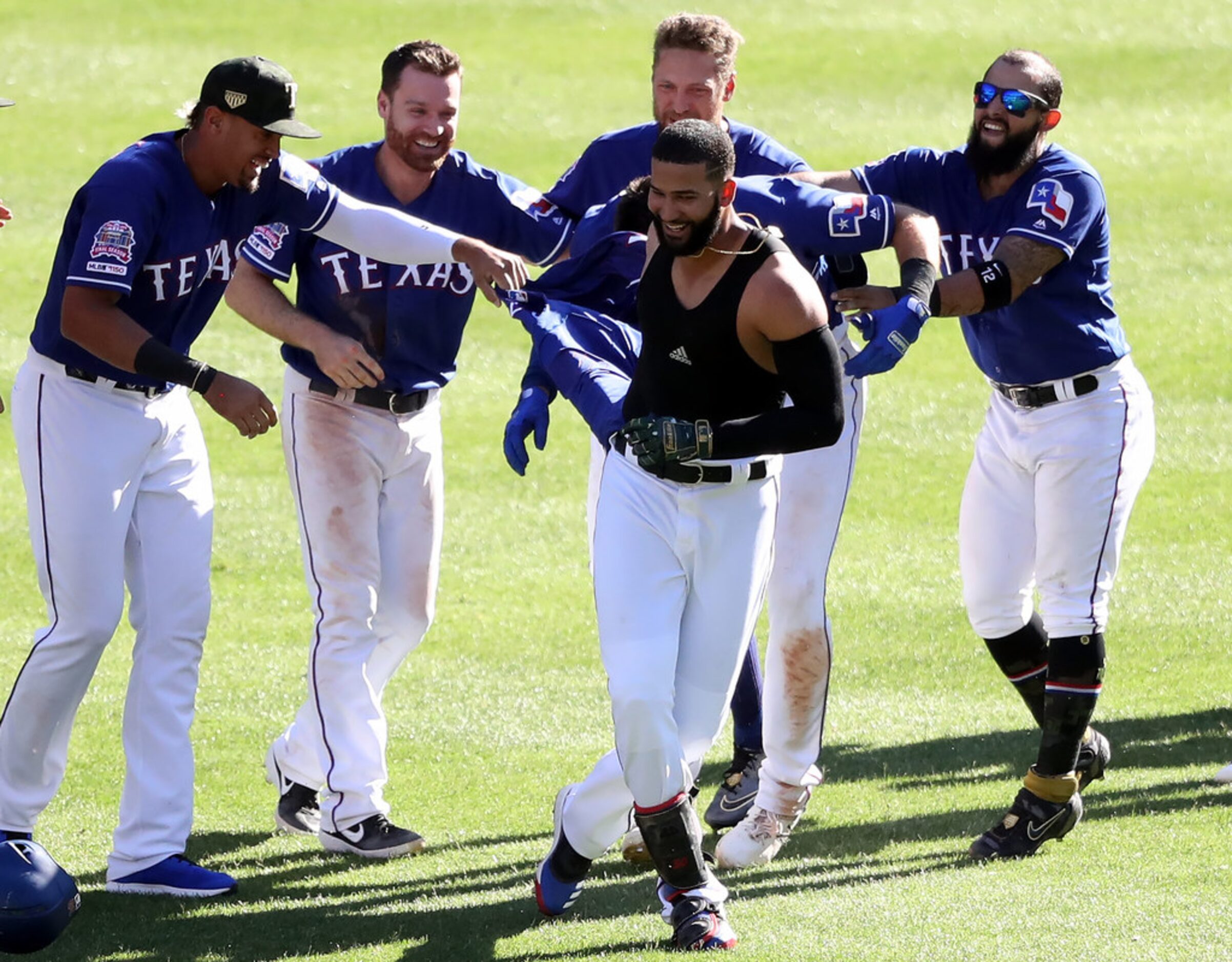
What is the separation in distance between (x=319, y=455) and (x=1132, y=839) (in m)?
3.33

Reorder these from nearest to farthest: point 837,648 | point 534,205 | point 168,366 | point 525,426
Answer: point 168,366 < point 525,426 < point 534,205 < point 837,648

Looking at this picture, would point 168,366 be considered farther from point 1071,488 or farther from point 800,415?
point 1071,488

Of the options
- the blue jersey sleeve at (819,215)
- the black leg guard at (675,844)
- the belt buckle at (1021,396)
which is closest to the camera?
the black leg guard at (675,844)

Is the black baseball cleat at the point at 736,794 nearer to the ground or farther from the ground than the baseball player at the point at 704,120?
nearer to the ground

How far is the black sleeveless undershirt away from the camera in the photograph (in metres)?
5.54

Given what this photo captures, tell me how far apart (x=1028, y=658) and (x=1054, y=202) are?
6.12ft

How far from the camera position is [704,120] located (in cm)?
670

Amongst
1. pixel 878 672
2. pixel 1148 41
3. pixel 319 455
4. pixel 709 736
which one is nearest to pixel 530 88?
pixel 1148 41

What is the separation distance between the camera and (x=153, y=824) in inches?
249

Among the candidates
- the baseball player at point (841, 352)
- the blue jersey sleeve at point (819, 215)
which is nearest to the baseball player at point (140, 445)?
the baseball player at point (841, 352)

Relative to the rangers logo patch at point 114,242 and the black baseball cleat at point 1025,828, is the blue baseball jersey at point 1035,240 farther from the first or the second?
the rangers logo patch at point 114,242

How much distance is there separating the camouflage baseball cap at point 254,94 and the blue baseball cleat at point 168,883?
250cm

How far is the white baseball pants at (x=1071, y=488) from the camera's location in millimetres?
6852

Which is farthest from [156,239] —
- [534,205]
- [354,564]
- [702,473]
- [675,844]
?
[675,844]
